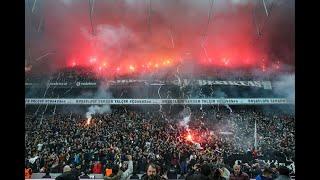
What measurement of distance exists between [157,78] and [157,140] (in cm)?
177

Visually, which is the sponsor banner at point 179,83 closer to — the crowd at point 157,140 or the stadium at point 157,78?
the stadium at point 157,78

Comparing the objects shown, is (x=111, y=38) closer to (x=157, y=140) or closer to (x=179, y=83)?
(x=179, y=83)

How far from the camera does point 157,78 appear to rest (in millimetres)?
12008

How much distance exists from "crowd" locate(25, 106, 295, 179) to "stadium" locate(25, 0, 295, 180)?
0.10ft

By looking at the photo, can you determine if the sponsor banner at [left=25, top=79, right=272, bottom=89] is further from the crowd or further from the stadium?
the crowd

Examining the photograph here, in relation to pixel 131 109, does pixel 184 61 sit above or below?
above

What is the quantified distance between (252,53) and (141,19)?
3366 mm

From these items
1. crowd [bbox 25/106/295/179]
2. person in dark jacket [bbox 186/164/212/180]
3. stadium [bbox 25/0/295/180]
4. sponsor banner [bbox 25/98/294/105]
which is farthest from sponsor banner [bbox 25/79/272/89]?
person in dark jacket [bbox 186/164/212/180]

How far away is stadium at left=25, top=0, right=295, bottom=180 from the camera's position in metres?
11.8
